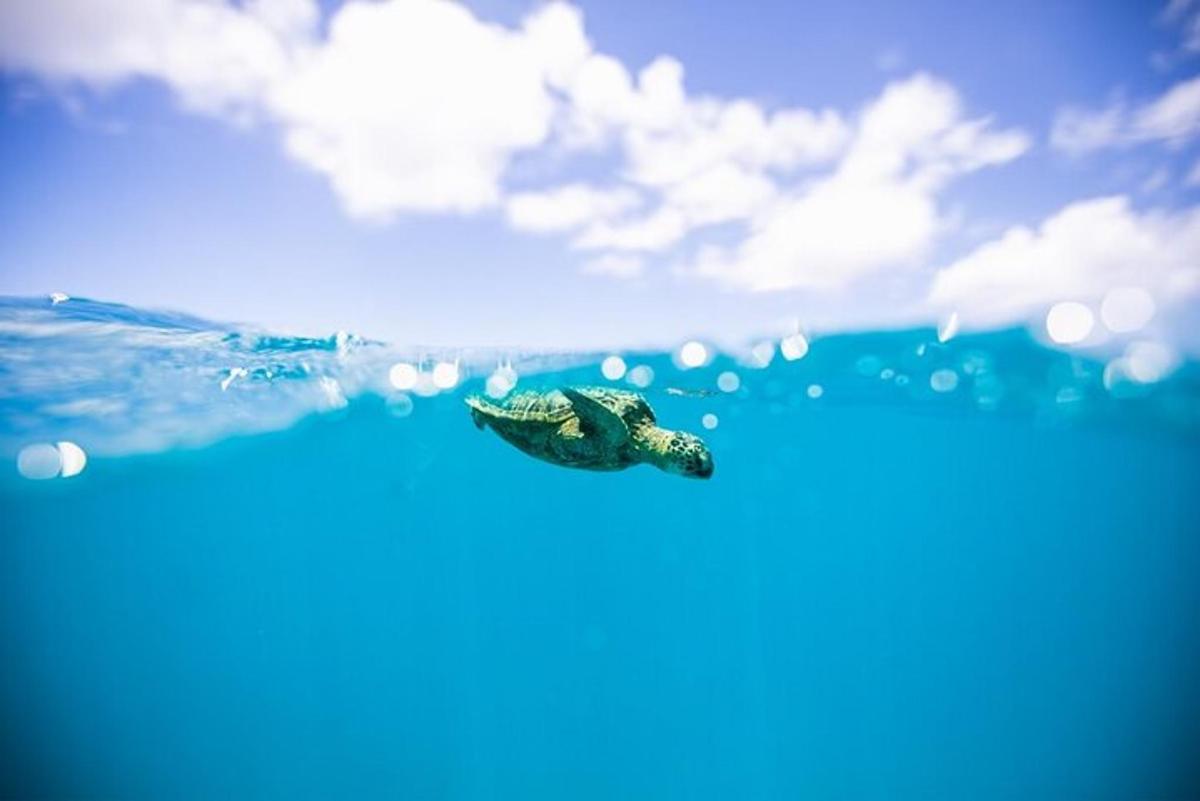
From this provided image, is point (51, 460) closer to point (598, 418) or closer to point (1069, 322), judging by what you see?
point (598, 418)

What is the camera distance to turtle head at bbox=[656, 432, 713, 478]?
3836 mm

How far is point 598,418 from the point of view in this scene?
4.20 metres

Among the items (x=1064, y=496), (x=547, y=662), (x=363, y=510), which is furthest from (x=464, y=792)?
(x=1064, y=496)

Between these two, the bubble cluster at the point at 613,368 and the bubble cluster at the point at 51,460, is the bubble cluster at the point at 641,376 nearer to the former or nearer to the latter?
the bubble cluster at the point at 613,368

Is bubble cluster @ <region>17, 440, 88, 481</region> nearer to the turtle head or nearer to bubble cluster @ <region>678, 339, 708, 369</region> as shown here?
bubble cluster @ <region>678, 339, 708, 369</region>

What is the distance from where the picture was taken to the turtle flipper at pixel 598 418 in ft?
12.7

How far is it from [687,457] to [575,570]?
61.3m

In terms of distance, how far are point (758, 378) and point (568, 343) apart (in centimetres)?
830

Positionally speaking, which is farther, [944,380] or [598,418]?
[944,380]

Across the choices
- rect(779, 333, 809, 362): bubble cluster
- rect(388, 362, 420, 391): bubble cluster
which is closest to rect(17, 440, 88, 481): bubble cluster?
rect(388, 362, 420, 391): bubble cluster

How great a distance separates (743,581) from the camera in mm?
70688

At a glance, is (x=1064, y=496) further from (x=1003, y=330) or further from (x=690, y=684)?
(x=690, y=684)

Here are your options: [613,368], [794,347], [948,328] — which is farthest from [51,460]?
A: [948,328]

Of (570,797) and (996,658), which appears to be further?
(996,658)
